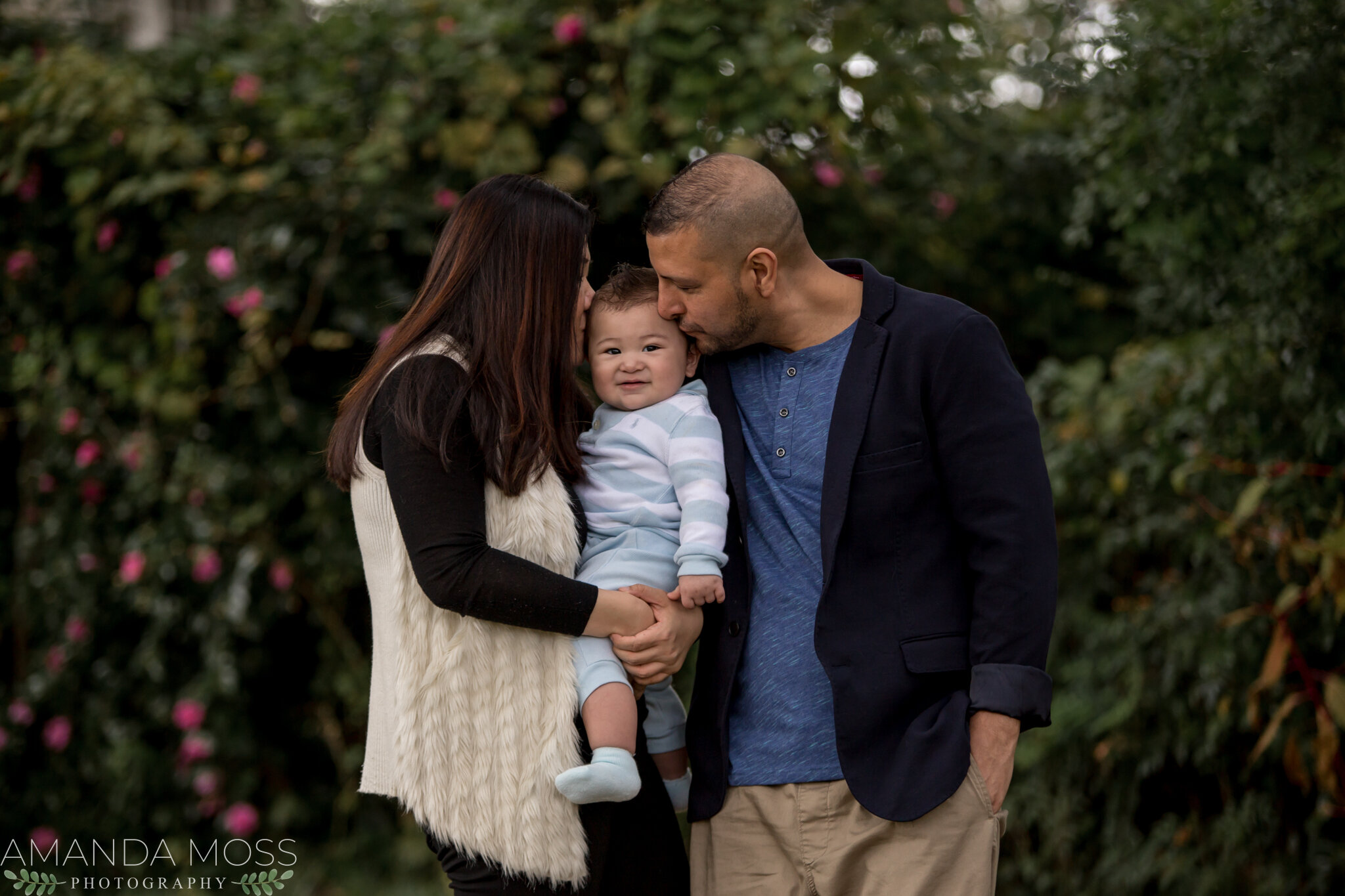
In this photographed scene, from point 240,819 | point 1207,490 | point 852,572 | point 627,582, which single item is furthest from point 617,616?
point 240,819

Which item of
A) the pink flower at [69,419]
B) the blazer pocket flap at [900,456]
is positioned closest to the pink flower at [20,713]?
the pink flower at [69,419]

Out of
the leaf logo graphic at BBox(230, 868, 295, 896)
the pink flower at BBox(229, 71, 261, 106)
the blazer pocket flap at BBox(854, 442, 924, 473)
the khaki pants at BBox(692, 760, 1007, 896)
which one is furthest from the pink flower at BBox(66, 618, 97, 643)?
the blazer pocket flap at BBox(854, 442, 924, 473)

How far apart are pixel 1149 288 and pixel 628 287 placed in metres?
2.24

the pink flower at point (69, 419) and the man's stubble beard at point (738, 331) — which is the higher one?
the man's stubble beard at point (738, 331)

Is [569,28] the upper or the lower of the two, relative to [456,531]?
upper

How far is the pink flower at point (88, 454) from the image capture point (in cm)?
430

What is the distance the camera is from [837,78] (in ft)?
12.1

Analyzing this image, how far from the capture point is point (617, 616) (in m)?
1.98

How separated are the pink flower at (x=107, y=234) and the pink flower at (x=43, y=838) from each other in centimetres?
228

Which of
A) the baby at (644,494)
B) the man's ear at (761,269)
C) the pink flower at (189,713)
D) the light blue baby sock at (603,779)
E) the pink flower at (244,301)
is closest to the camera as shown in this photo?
the light blue baby sock at (603,779)

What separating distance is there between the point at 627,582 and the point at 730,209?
717 mm

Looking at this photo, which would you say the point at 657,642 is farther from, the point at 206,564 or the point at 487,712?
the point at 206,564

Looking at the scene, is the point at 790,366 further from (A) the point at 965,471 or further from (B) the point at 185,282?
(B) the point at 185,282

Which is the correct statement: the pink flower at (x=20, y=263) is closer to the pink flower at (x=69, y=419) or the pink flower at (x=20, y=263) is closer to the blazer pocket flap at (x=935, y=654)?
the pink flower at (x=69, y=419)
